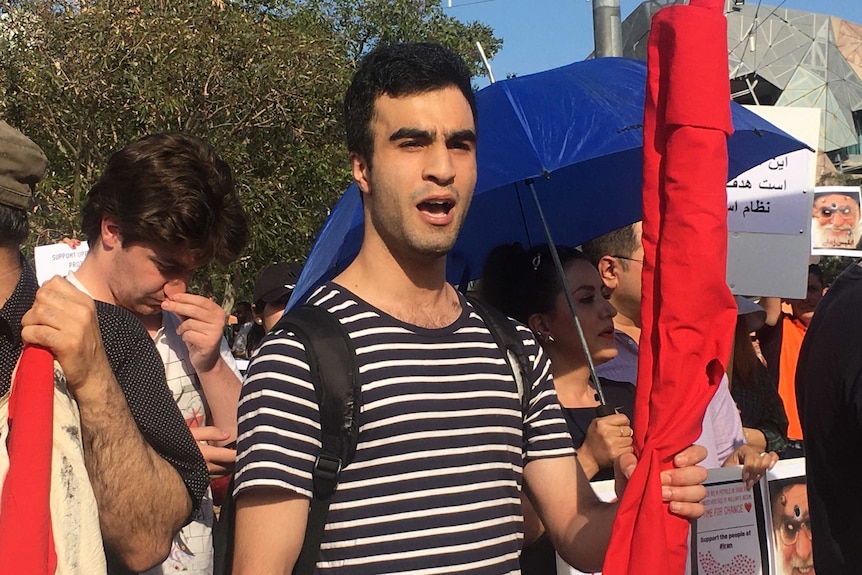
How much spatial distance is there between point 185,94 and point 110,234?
1276 cm

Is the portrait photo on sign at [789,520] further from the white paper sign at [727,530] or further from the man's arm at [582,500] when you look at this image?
the man's arm at [582,500]

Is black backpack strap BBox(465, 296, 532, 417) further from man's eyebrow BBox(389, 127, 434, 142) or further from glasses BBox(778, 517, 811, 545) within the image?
glasses BBox(778, 517, 811, 545)

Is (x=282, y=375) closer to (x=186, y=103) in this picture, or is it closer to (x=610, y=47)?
(x=610, y=47)

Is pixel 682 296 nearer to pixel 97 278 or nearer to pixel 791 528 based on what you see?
pixel 97 278

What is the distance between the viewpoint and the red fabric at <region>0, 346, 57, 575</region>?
1829mm

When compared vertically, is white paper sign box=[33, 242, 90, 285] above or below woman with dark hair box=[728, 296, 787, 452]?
above

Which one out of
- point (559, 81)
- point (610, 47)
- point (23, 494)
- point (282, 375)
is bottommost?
point (23, 494)

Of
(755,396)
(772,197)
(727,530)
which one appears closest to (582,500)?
(727,530)

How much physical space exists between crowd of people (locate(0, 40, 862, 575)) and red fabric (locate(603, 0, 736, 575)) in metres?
0.08

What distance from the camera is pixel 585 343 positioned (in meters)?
3.83

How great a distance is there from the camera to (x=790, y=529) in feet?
14.8

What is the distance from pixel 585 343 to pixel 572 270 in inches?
13.5

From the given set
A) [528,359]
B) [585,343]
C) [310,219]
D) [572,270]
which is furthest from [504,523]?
[310,219]

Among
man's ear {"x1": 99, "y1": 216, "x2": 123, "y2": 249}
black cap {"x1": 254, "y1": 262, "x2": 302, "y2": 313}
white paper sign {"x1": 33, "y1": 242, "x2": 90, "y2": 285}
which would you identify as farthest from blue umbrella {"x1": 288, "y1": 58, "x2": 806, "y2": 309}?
black cap {"x1": 254, "y1": 262, "x2": 302, "y2": 313}
